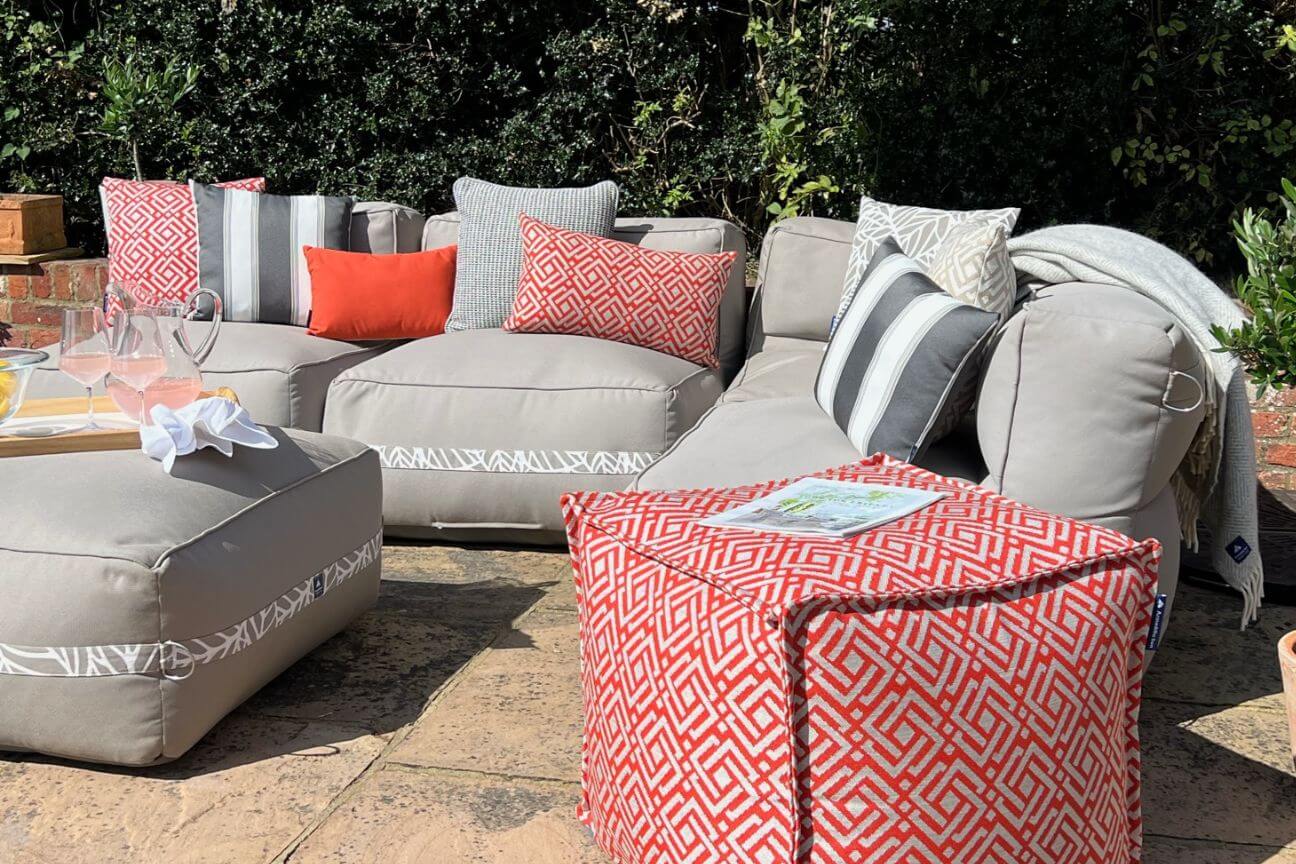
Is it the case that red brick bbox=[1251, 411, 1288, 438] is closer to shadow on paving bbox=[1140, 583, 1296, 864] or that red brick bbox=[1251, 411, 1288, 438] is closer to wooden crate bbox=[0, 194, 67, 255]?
shadow on paving bbox=[1140, 583, 1296, 864]

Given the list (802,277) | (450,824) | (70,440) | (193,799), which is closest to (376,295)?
(802,277)

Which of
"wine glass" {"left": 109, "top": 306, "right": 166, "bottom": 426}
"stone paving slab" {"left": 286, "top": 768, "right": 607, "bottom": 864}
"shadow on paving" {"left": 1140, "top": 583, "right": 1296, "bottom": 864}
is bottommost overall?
"stone paving slab" {"left": 286, "top": 768, "right": 607, "bottom": 864}

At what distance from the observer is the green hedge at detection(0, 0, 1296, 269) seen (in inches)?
180

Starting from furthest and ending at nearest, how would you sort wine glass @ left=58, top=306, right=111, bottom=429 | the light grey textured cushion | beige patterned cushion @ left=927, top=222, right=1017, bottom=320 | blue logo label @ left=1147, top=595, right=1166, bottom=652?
the light grey textured cushion, beige patterned cushion @ left=927, top=222, right=1017, bottom=320, wine glass @ left=58, top=306, right=111, bottom=429, blue logo label @ left=1147, top=595, right=1166, bottom=652

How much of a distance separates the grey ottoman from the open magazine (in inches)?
33.8

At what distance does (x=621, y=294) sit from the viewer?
3.59m

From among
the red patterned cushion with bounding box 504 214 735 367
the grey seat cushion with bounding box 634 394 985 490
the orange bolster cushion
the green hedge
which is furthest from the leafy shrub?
the green hedge

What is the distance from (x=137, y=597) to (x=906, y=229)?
6.74 feet

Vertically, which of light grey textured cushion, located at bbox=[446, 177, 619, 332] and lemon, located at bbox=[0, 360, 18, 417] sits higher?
light grey textured cushion, located at bbox=[446, 177, 619, 332]

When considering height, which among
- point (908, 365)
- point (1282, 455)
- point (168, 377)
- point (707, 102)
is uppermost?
point (707, 102)

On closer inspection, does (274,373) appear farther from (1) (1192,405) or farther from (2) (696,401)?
(1) (1192,405)

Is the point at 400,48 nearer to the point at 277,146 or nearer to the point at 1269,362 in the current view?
the point at 277,146

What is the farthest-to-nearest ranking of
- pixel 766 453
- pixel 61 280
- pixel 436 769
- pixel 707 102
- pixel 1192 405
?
pixel 707 102 → pixel 61 280 → pixel 766 453 → pixel 1192 405 → pixel 436 769

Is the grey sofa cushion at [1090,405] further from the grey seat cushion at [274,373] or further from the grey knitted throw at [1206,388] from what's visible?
the grey seat cushion at [274,373]
